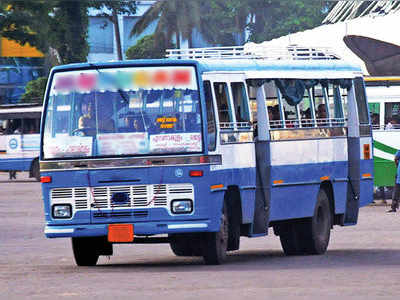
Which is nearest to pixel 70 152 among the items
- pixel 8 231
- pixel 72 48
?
pixel 8 231

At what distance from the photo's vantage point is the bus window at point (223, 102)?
16.7 metres

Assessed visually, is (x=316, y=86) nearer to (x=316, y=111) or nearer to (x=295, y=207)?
(x=316, y=111)

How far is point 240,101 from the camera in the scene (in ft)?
57.1

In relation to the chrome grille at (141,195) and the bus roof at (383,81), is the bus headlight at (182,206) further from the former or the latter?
the bus roof at (383,81)

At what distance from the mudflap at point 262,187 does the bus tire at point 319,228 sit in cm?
130

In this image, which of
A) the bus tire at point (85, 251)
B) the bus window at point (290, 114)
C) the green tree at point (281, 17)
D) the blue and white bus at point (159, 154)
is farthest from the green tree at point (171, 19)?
the bus tire at point (85, 251)

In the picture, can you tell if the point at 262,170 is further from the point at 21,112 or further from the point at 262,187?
the point at 21,112

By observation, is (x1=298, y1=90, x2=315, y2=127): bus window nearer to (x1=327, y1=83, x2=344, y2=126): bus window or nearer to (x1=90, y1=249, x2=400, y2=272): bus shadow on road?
(x1=327, y1=83, x2=344, y2=126): bus window

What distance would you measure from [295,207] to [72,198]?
11.9ft

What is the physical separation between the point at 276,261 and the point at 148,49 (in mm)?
69396

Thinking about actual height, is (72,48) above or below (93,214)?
above

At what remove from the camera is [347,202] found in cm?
2020

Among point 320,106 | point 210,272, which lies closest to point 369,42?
point 320,106

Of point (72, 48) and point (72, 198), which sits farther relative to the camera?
point (72, 48)
